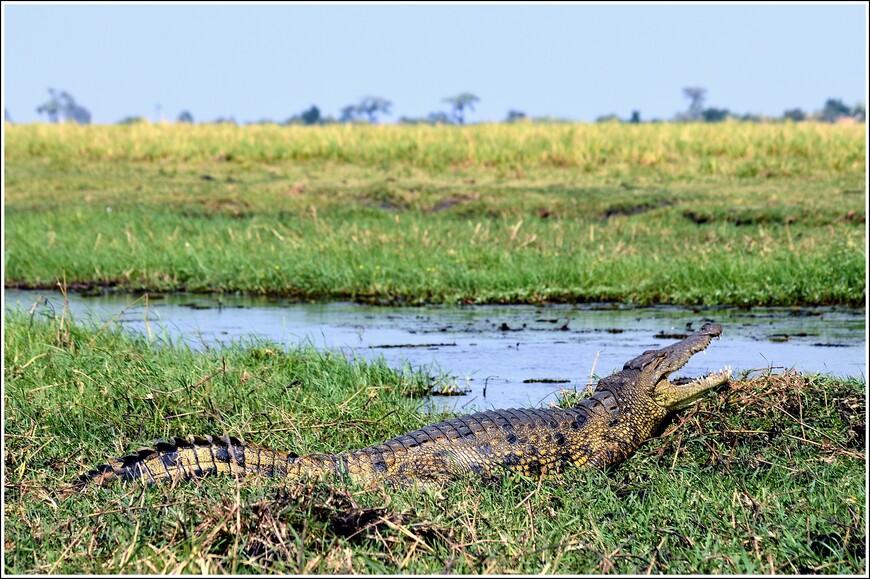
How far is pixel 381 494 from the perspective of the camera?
3891 millimetres

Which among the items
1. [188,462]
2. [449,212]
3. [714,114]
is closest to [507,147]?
[449,212]

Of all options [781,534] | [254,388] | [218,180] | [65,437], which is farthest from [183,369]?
[218,180]

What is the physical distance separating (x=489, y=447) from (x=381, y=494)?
852 millimetres

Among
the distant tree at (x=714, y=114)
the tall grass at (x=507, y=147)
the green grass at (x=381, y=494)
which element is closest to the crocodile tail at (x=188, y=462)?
the green grass at (x=381, y=494)

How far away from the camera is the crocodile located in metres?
4.30

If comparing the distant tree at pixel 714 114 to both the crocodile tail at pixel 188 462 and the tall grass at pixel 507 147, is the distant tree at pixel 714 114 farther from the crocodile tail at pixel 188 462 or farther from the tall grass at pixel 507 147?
the crocodile tail at pixel 188 462

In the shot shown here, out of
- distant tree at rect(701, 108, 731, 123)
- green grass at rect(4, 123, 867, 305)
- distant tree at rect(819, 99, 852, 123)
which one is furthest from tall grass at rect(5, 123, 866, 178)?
distant tree at rect(819, 99, 852, 123)

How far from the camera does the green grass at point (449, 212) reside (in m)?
10.1

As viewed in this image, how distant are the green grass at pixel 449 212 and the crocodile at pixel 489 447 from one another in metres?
4.49

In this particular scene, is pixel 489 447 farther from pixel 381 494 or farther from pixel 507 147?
pixel 507 147

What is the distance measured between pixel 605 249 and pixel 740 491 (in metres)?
7.33

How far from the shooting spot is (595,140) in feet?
66.0

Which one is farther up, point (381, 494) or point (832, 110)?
point (832, 110)

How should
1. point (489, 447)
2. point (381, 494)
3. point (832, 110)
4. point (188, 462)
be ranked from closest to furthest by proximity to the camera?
point (381, 494) < point (188, 462) < point (489, 447) < point (832, 110)
